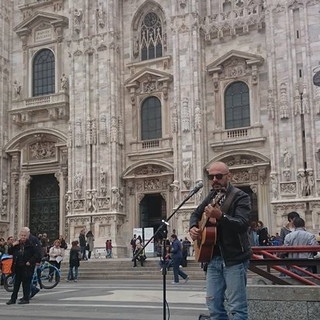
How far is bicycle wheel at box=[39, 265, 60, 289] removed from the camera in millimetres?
17250

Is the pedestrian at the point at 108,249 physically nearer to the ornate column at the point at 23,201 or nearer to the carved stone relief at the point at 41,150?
the ornate column at the point at 23,201

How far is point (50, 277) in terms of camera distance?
57.3ft

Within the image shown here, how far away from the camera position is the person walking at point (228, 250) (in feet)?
17.9

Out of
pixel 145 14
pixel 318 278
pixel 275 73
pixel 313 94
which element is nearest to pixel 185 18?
pixel 145 14

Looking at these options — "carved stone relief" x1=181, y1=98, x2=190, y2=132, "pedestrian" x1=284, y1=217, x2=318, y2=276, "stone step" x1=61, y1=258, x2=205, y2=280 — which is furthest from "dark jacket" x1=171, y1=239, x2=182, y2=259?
"carved stone relief" x1=181, y1=98, x2=190, y2=132

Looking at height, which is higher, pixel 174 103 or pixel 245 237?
pixel 174 103

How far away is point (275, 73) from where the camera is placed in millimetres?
28156

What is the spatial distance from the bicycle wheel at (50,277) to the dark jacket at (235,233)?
12.5 m

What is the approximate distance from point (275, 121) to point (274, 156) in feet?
5.73

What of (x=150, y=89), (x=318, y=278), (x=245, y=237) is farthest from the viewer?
(x=150, y=89)

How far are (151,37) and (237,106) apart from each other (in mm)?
6854

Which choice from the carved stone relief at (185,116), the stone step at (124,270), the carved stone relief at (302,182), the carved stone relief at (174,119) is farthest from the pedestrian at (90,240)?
the carved stone relief at (302,182)

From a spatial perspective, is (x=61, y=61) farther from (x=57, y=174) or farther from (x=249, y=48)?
(x=249, y=48)

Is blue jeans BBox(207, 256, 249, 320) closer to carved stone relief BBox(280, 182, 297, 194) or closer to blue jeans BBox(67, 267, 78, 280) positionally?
blue jeans BBox(67, 267, 78, 280)
